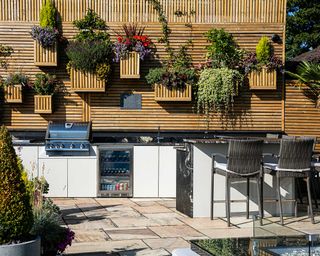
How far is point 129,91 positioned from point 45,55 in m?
1.80

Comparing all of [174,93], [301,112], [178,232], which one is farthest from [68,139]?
[301,112]

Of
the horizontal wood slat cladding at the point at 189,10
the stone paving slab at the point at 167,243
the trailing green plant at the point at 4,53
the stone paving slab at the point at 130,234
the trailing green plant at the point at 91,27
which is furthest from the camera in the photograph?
the horizontal wood slat cladding at the point at 189,10

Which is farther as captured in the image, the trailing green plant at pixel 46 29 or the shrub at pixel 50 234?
the trailing green plant at pixel 46 29

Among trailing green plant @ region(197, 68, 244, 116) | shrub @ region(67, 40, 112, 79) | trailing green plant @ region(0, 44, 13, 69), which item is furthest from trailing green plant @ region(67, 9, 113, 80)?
trailing green plant @ region(197, 68, 244, 116)

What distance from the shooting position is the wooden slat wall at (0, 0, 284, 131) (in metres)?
11.4

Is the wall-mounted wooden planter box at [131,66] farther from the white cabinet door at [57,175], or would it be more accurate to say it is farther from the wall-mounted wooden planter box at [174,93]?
the white cabinet door at [57,175]

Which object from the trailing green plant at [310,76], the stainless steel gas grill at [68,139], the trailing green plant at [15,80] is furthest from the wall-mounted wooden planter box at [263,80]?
the trailing green plant at [15,80]

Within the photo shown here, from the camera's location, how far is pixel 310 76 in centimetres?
1059

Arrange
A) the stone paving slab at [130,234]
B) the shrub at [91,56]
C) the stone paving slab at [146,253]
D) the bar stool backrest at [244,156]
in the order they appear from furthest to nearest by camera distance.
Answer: the shrub at [91,56], the bar stool backrest at [244,156], the stone paving slab at [130,234], the stone paving slab at [146,253]

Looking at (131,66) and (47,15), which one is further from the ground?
(47,15)

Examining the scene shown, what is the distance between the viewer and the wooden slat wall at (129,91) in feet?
37.3

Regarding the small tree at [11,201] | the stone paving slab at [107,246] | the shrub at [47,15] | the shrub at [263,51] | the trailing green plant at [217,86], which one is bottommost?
the stone paving slab at [107,246]

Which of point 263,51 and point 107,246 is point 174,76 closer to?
point 263,51

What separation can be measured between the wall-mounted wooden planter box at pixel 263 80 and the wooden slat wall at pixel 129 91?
0.96 feet
